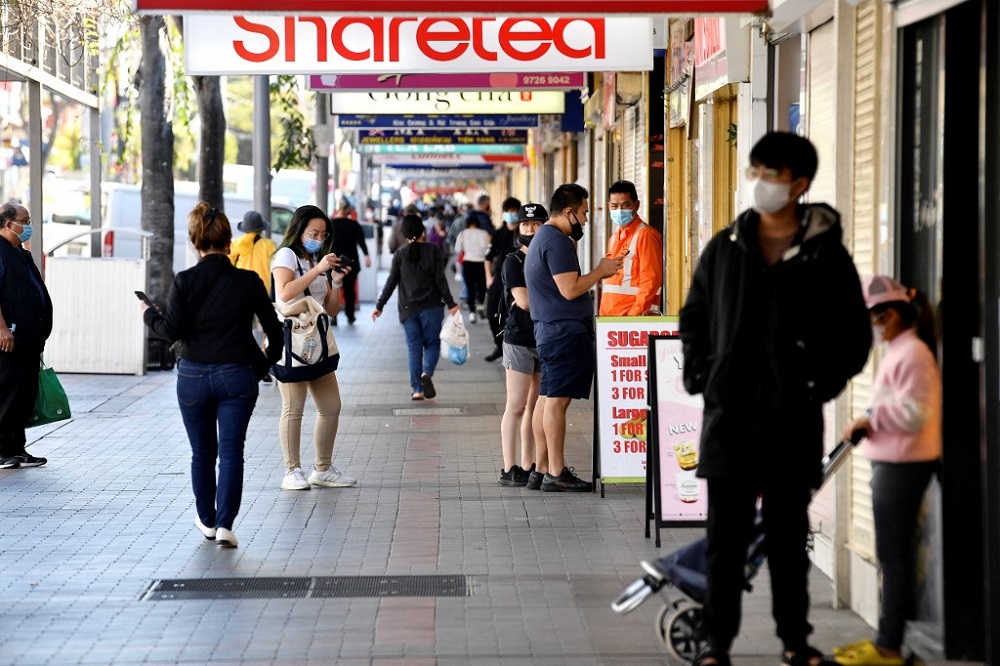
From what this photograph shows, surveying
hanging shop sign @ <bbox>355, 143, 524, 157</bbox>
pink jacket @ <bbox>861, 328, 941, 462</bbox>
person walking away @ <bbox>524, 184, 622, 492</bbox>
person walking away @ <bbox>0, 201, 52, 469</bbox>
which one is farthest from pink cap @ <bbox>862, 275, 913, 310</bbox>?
hanging shop sign @ <bbox>355, 143, 524, 157</bbox>

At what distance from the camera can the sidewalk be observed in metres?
6.19

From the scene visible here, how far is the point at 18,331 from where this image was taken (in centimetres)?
1081

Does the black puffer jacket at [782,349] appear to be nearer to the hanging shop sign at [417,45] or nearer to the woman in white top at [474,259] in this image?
the hanging shop sign at [417,45]

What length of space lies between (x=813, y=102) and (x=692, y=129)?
4.49 metres

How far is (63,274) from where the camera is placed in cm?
1648

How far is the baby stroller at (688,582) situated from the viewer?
18.1 feet

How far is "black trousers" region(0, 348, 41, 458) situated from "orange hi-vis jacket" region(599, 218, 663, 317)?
394 centimetres

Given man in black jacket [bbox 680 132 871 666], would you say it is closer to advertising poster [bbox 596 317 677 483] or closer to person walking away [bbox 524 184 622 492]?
advertising poster [bbox 596 317 677 483]

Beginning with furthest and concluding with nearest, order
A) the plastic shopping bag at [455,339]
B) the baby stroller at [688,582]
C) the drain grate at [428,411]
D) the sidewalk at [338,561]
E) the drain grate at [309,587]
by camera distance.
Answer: the plastic shopping bag at [455,339], the drain grate at [428,411], the drain grate at [309,587], the sidewalk at [338,561], the baby stroller at [688,582]

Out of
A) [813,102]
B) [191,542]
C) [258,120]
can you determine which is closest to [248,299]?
[191,542]

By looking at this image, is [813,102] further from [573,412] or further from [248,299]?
[573,412]

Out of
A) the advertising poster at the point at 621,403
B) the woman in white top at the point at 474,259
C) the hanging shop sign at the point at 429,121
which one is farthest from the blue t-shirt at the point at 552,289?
the woman in white top at the point at 474,259

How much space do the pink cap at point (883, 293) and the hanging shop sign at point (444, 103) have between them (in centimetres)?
1523

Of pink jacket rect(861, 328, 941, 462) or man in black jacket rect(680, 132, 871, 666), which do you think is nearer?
man in black jacket rect(680, 132, 871, 666)
